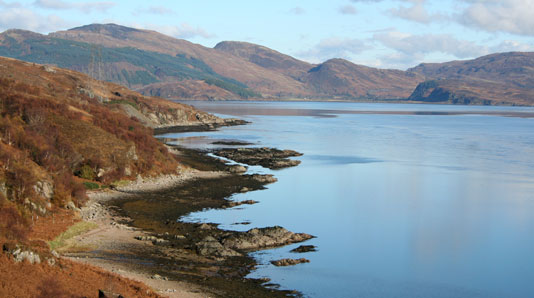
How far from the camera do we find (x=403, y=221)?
163 feet

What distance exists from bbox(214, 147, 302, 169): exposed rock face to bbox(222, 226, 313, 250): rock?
37.9 m

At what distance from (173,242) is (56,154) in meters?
21.1

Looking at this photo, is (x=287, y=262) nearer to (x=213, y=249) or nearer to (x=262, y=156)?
(x=213, y=249)

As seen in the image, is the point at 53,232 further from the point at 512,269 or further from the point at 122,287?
the point at 512,269

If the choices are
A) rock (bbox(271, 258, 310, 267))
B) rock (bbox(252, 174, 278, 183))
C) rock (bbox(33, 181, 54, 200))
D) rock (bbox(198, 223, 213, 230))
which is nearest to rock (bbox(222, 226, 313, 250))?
rock (bbox(198, 223, 213, 230))

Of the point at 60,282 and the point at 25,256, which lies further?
the point at 25,256

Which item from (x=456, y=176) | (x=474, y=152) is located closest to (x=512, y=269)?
(x=456, y=176)

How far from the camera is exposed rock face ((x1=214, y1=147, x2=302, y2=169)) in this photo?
268 ft

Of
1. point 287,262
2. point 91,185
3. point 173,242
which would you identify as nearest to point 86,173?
point 91,185

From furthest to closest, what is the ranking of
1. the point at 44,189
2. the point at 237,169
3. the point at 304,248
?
the point at 237,169
the point at 44,189
the point at 304,248

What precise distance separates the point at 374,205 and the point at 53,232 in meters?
32.1

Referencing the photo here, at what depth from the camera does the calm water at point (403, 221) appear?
3375cm

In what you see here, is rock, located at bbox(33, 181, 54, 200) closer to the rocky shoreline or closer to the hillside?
the hillside

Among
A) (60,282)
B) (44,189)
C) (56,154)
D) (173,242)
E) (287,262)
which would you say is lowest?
(287,262)
